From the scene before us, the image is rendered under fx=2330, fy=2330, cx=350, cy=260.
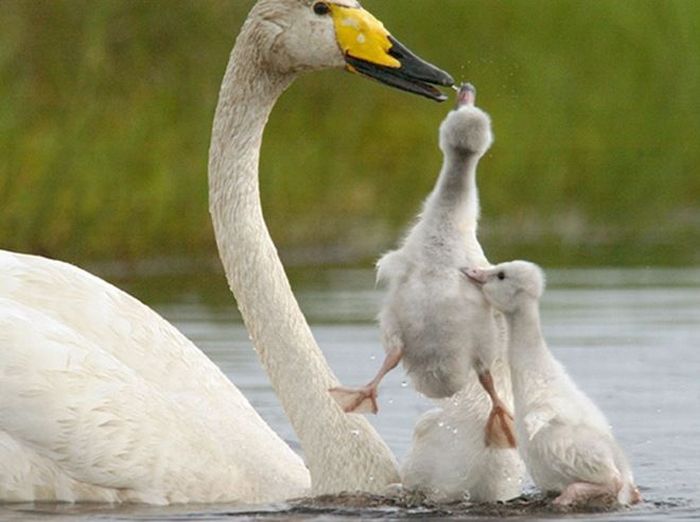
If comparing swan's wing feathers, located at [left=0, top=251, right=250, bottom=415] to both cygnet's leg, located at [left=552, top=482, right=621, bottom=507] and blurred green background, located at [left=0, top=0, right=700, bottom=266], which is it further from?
blurred green background, located at [left=0, top=0, right=700, bottom=266]

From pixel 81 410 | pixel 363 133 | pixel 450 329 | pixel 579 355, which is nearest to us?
pixel 450 329

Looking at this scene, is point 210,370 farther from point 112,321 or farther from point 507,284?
point 507,284

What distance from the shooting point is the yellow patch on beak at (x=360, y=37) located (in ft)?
30.2

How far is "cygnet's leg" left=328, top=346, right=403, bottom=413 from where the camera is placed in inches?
346

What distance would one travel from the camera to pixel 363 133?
20.5 m

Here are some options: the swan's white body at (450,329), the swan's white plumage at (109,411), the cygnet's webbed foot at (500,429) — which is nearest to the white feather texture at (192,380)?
the swan's white plumage at (109,411)

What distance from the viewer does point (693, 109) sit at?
21.2 m

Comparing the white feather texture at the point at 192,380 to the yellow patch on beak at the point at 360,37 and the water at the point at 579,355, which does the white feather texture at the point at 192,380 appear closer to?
the yellow patch on beak at the point at 360,37

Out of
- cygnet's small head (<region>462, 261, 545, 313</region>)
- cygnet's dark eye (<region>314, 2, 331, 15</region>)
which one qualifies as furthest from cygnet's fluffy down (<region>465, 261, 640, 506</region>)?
cygnet's dark eye (<region>314, 2, 331, 15</region>)

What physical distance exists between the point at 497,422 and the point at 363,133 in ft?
39.0

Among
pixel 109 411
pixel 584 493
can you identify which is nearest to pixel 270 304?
pixel 109 411

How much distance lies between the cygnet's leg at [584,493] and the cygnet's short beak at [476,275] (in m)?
0.84

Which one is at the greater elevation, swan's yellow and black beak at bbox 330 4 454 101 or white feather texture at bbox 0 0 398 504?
swan's yellow and black beak at bbox 330 4 454 101

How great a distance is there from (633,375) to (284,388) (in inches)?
168
